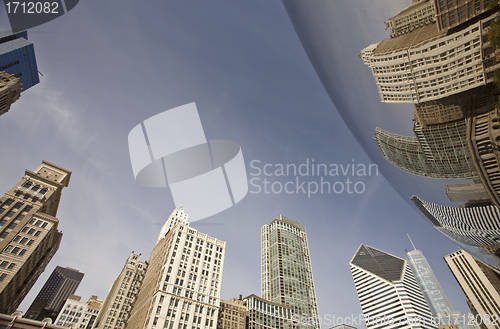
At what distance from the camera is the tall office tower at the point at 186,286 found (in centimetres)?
5022

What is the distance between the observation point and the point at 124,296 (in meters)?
80.3

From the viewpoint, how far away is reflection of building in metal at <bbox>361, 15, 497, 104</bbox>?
7801 mm

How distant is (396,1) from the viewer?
24.2ft

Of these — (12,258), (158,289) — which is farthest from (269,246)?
(12,258)

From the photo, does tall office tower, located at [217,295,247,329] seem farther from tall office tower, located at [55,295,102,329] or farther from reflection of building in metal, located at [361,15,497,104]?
reflection of building in metal, located at [361,15,497,104]

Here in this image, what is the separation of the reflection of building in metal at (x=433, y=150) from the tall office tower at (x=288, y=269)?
11111 cm

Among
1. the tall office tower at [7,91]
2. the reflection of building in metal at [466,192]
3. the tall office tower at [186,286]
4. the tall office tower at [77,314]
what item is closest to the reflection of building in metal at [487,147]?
the reflection of building in metal at [466,192]

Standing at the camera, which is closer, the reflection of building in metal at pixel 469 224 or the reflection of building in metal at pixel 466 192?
the reflection of building in metal at pixel 466 192

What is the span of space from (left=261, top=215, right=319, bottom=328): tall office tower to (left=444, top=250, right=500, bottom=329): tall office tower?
2485 inches

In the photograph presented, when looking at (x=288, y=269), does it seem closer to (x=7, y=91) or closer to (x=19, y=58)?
(x=7, y=91)

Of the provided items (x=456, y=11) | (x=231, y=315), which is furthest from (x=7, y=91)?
(x=456, y=11)

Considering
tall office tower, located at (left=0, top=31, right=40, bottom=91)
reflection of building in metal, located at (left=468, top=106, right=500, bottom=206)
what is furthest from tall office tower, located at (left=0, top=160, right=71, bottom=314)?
reflection of building in metal, located at (left=468, top=106, right=500, bottom=206)

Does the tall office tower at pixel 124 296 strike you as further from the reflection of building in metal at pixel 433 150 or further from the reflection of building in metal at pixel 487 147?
the reflection of building in metal at pixel 487 147

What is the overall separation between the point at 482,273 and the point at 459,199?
126989mm
